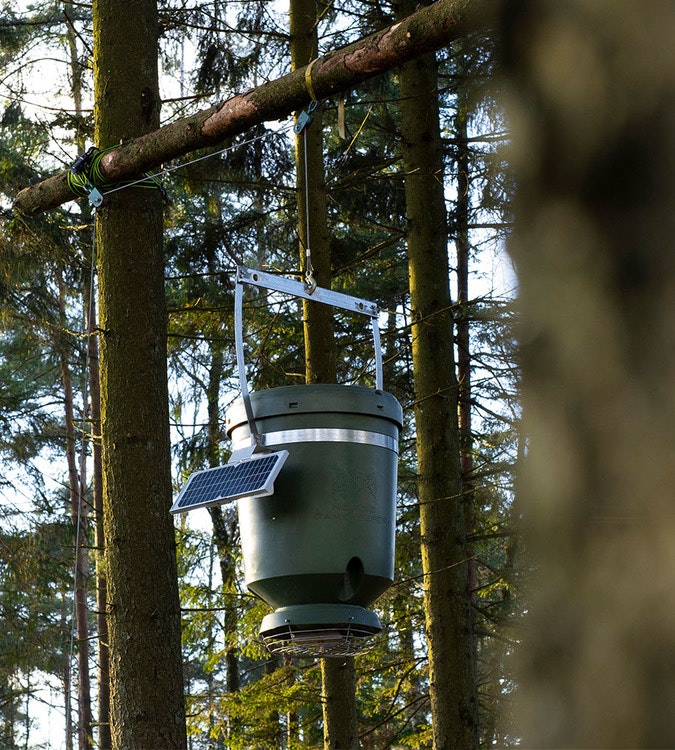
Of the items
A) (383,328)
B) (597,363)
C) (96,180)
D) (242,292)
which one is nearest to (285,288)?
(242,292)

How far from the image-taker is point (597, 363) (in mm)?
467

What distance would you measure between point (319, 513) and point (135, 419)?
4.45 feet

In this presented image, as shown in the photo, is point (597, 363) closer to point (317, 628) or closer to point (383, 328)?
point (317, 628)

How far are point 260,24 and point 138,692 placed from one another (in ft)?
19.7

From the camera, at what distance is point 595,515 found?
18.0 inches

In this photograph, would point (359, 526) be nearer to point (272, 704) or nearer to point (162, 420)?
point (162, 420)

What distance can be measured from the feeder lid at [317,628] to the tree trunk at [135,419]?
2.57ft

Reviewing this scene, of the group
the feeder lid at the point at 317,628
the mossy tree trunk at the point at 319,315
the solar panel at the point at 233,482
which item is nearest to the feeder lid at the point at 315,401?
the solar panel at the point at 233,482

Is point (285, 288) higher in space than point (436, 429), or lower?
lower

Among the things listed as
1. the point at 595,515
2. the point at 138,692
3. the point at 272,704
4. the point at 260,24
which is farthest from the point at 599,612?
the point at 272,704

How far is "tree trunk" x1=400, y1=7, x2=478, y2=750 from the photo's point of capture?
7.29 meters

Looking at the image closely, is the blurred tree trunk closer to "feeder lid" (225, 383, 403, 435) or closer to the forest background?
the forest background

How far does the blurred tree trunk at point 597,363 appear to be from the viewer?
0.44 metres

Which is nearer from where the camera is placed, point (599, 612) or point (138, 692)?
point (599, 612)
